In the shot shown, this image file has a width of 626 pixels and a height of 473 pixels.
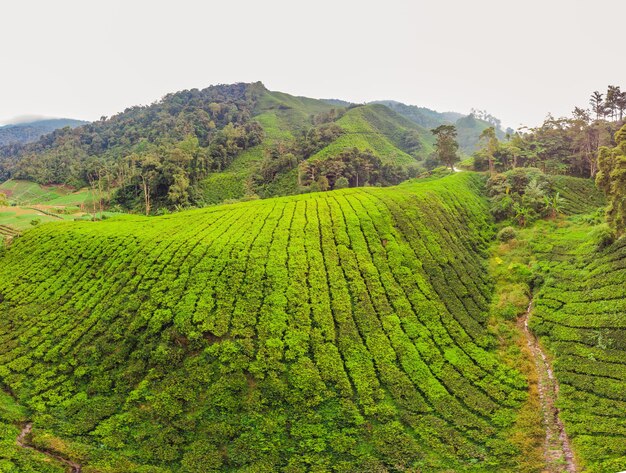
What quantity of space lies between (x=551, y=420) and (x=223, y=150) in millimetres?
79670

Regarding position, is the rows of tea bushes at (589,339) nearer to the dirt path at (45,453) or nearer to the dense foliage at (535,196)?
the dense foliage at (535,196)

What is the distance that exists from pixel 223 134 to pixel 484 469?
89.7 metres

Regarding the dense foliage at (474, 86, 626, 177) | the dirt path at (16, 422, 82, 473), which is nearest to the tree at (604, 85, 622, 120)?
the dense foliage at (474, 86, 626, 177)

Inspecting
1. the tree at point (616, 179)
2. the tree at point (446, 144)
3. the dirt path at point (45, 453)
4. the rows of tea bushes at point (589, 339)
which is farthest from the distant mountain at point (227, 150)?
the dirt path at point (45, 453)

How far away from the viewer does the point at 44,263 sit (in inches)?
1142

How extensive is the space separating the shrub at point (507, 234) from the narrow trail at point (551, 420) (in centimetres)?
1437

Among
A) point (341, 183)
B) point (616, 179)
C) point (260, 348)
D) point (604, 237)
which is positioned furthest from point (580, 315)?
point (341, 183)

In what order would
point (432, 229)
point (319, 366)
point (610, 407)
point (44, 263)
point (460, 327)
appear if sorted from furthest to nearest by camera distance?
point (432, 229)
point (44, 263)
point (460, 327)
point (319, 366)
point (610, 407)

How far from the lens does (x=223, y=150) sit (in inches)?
3332

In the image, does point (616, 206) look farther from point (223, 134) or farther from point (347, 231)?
point (223, 134)

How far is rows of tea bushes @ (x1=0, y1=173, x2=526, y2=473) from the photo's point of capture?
1582cm

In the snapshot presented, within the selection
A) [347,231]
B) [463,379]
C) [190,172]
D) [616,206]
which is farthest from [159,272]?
[190,172]

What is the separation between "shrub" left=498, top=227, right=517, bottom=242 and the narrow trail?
14366 mm

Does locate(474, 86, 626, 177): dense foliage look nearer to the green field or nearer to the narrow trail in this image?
the green field
